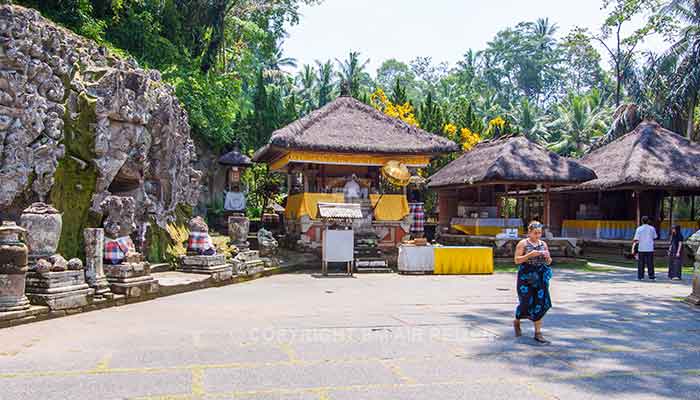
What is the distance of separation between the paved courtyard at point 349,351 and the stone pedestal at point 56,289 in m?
0.31

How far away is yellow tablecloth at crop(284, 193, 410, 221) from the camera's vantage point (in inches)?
693

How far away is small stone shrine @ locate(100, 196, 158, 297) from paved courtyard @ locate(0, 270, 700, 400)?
15.1 inches

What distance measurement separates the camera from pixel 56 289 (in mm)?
7664

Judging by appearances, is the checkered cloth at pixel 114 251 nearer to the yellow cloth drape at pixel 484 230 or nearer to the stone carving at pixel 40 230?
the stone carving at pixel 40 230

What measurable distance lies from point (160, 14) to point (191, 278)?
14.7 m

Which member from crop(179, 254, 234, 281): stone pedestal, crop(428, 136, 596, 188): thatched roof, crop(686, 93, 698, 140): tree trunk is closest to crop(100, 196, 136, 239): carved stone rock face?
crop(179, 254, 234, 281): stone pedestal

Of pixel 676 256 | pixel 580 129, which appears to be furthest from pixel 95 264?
pixel 580 129

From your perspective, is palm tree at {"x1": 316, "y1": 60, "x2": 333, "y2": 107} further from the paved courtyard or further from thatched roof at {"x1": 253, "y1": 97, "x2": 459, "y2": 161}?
the paved courtyard

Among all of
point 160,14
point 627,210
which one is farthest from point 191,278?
point 627,210

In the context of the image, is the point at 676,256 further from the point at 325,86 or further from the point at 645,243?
the point at 325,86

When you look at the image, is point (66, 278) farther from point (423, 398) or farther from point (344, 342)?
point (423, 398)

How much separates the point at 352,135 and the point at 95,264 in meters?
10.8

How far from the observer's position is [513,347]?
6.61 metres

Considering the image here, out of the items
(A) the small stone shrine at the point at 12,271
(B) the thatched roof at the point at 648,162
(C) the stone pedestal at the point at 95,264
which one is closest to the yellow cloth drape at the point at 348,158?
(B) the thatched roof at the point at 648,162
